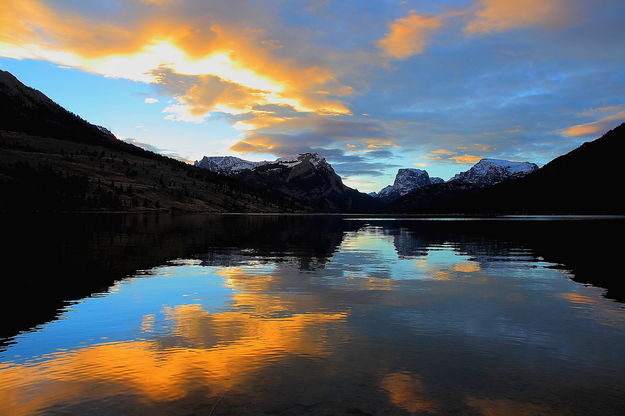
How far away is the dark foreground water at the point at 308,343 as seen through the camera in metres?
12.4

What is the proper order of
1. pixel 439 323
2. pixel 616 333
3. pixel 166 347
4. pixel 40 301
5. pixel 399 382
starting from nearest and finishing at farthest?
pixel 399 382
pixel 166 347
pixel 616 333
pixel 439 323
pixel 40 301

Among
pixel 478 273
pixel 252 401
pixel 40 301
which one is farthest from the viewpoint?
pixel 478 273

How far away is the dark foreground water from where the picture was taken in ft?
40.7

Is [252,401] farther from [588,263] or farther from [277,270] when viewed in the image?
[588,263]

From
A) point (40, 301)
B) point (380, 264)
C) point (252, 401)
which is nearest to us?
point (252, 401)

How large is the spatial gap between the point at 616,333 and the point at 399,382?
12801 mm

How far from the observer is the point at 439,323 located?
21.3 meters

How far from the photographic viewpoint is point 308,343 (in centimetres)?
1778

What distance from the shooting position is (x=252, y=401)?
12.2 m

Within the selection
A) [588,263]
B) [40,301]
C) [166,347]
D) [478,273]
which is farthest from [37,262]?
[588,263]

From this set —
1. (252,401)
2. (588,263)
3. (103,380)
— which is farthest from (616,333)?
(588,263)

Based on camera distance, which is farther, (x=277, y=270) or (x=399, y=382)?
(x=277, y=270)

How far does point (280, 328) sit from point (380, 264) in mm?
26659

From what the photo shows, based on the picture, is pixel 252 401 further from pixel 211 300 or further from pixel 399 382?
pixel 211 300
